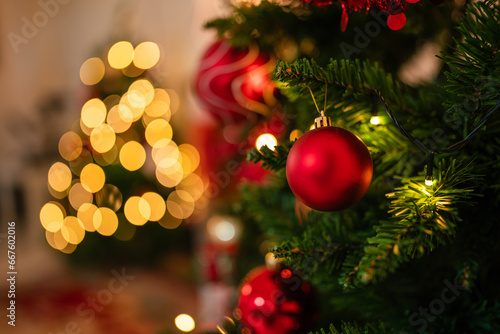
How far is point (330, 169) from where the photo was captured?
28 cm

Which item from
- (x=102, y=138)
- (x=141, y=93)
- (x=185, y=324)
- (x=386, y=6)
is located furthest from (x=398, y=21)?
(x=102, y=138)

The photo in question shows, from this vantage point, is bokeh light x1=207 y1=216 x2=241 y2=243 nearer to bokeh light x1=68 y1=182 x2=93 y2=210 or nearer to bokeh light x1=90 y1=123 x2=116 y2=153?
bokeh light x1=90 y1=123 x2=116 y2=153

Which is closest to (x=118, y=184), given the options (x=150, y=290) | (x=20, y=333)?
(x=150, y=290)

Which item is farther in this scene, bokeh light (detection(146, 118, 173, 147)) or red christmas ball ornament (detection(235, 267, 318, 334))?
bokeh light (detection(146, 118, 173, 147))

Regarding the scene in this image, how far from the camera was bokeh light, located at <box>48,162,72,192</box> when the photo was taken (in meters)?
1.75

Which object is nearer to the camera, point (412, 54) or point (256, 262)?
point (412, 54)

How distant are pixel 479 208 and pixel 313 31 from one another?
0.36 m

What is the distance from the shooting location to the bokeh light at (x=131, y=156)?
5.52 feet

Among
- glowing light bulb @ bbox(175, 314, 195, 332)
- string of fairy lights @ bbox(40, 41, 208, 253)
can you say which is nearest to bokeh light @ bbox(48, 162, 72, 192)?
string of fairy lights @ bbox(40, 41, 208, 253)

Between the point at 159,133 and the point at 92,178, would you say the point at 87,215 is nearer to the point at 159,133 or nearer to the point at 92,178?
the point at 92,178

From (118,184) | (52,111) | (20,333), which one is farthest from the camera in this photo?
(52,111)

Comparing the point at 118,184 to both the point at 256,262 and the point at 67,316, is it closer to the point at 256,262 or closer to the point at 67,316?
the point at 67,316

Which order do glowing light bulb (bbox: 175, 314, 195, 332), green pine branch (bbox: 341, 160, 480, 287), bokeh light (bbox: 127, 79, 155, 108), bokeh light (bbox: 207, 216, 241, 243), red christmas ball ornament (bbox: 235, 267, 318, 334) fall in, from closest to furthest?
1. green pine branch (bbox: 341, 160, 480, 287)
2. red christmas ball ornament (bbox: 235, 267, 318, 334)
3. glowing light bulb (bbox: 175, 314, 195, 332)
4. bokeh light (bbox: 207, 216, 241, 243)
5. bokeh light (bbox: 127, 79, 155, 108)

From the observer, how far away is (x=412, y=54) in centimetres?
60
